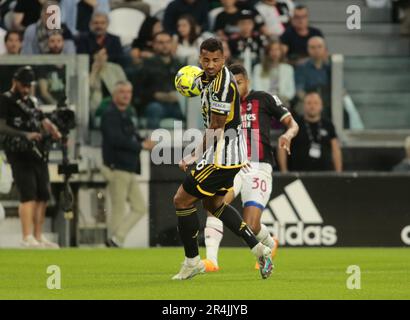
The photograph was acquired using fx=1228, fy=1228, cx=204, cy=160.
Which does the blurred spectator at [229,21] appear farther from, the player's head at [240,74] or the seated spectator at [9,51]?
the player's head at [240,74]

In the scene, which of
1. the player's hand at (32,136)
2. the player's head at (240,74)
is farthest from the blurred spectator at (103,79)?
the player's head at (240,74)

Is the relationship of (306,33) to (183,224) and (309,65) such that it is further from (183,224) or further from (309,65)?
(183,224)

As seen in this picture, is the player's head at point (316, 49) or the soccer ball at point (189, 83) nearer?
the soccer ball at point (189, 83)

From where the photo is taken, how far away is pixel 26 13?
1959 centimetres

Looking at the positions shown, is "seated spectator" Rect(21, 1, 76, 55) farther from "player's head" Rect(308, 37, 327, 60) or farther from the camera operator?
"player's head" Rect(308, 37, 327, 60)

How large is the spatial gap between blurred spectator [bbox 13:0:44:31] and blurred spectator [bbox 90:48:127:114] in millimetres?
1653

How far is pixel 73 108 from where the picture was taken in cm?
1814

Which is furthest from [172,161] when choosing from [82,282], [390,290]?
[390,290]

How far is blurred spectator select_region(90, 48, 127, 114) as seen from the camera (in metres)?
18.3

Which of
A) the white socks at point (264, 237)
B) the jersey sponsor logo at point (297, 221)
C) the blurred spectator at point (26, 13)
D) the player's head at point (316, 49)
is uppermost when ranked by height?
the blurred spectator at point (26, 13)

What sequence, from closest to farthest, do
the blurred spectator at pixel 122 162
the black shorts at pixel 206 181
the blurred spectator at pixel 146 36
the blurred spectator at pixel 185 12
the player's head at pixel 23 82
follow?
the black shorts at pixel 206 181 → the player's head at pixel 23 82 → the blurred spectator at pixel 122 162 → the blurred spectator at pixel 146 36 → the blurred spectator at pixel 185 12

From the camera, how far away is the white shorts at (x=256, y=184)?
517 inches

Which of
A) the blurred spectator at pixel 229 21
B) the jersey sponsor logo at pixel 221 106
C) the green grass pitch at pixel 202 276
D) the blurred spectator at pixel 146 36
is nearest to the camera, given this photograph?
the green grass pitch at pixel 202 276

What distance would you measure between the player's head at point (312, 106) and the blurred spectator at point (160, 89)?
6.05ft
